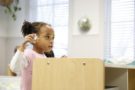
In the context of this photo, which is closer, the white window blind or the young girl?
the young girl

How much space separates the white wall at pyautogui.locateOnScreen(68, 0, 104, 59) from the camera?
425 centimetres

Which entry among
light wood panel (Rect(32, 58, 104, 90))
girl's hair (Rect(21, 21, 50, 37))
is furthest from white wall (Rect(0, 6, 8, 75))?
light wood panel (Rect(32, 58, 104, 90))

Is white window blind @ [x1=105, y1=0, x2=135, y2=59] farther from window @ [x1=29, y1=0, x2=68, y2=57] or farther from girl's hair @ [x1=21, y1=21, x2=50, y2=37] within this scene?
girl's hair @ [x1=21, y1=21, x2=50, y2=37]

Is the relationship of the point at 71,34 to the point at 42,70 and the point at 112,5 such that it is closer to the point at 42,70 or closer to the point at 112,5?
the point at 112,5

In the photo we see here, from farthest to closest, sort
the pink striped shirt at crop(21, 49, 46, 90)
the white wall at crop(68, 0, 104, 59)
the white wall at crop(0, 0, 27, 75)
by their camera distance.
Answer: the white wall at crop(0, 0, 27, 75) → the white wall at crop(68, 0, 104, 59) → the pink striped shirt at crop(21, 49, 46, 90)

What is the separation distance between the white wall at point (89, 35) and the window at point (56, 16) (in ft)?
0.55

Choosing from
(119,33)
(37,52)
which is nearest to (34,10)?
(119,33)

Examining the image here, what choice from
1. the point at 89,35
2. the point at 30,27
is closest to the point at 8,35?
the point at 89,35

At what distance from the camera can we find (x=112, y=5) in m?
4.23

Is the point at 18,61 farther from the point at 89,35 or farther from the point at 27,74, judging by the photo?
the point at 89,35

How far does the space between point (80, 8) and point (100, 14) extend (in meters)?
0.39

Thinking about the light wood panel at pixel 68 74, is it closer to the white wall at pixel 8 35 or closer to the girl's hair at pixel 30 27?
the girl's hair at pixel 30 27

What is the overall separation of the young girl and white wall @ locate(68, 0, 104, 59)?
8.01ft

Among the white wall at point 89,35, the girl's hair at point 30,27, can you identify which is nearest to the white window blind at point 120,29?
the white wall at point 89,35
